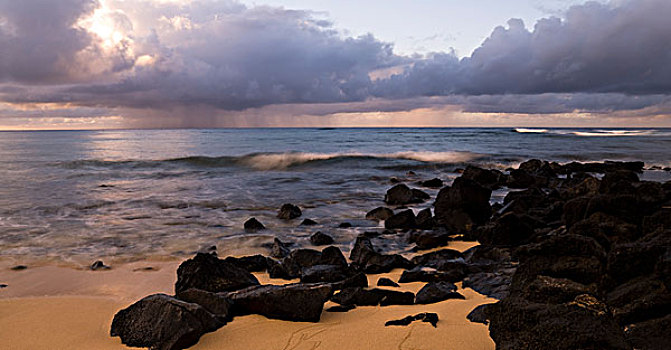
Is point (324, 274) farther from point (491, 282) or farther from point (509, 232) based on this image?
point (509, 232)

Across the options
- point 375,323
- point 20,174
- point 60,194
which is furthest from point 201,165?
point 375,323

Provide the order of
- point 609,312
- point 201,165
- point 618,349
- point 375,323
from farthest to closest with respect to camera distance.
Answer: point 201,165
point 375,323
point 609,312
point 618,349

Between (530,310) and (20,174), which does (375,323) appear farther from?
(20,174)

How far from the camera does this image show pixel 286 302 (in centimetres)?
413

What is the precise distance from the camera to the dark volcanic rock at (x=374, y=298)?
480 centimetres

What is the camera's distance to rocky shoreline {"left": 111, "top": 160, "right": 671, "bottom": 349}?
2.96m

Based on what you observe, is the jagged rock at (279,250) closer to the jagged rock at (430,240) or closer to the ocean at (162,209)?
the ocean at (162,209)

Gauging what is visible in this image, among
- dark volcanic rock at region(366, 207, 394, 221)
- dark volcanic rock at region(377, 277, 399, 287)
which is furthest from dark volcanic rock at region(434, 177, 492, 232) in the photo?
dark volcanic rock at region(377, 277, 399, 287)

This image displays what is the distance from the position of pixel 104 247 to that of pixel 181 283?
426 centimetres

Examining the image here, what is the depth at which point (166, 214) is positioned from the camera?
12.1 m

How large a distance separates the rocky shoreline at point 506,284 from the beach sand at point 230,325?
0.15m

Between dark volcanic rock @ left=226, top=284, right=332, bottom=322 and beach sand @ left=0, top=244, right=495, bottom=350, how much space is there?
0.24 feet

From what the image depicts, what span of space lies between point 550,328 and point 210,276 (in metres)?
3.60

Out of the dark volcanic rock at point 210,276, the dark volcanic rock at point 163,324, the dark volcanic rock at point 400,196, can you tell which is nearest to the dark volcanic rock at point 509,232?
the dark volcanic rock at point 210,276
